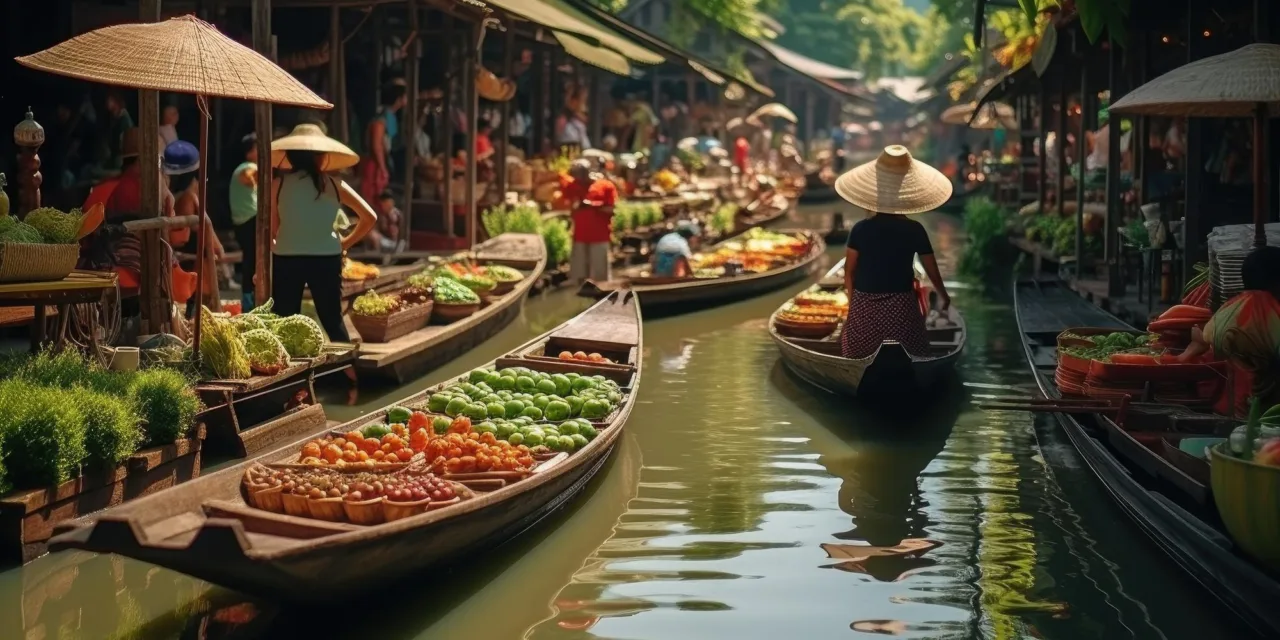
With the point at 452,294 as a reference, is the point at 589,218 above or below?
above

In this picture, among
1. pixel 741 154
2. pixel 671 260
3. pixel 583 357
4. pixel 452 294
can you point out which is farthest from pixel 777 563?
pixel 741 154

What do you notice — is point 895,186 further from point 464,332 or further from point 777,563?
point 464,332

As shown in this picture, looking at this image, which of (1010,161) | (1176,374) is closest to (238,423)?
(1176,374)

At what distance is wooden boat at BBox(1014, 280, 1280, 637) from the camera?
555 centimetres

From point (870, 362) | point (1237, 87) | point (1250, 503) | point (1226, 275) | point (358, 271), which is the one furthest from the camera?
point (358, 271)

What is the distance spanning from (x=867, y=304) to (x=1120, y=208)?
5633 mm

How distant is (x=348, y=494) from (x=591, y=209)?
10227mm

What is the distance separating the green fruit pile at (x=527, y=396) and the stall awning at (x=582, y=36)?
24.2ft

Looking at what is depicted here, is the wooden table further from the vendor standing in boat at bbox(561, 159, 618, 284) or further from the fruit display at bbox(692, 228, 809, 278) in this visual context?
the fruit display at bbox(692, 228, 809, 278)

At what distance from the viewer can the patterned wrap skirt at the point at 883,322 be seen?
10.1 metres

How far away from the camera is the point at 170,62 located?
7.21 meters

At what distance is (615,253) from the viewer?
19656 millimetres

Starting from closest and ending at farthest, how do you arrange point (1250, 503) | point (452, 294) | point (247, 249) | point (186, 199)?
point (1250, 503) < point (186, 199) < point (247, 249) < point (452, 294)

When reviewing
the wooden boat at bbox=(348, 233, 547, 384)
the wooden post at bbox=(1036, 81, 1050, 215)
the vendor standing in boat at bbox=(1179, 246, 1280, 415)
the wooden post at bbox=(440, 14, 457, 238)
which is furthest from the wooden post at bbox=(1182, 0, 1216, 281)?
the wooden post at bbox=(1036, 81, 1050, 215)
